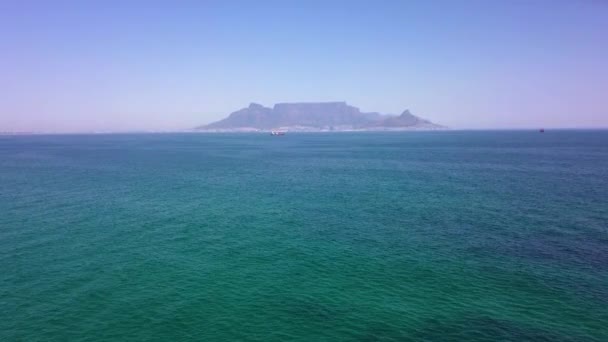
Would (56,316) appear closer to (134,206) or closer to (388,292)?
(388,292)

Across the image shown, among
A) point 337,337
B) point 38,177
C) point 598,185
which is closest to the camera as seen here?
point 337,337

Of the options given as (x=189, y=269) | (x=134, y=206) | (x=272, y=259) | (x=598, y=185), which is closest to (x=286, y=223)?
(x=272, y=259)

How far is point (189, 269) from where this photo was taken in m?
42.2

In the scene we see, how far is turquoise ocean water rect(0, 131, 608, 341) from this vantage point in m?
30.8

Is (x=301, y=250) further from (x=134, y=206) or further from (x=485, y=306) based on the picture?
(x=134, y=206)

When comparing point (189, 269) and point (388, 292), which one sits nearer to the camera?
point (388, 292)

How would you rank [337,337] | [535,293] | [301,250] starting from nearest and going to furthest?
[337,337], [535,293], [301,250]

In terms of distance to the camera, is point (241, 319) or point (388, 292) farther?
point (388, 292)

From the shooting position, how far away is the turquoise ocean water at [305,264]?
30828 mm

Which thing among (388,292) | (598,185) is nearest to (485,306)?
(388,292)

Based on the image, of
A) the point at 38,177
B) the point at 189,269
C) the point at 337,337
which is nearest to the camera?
the point at 337,337

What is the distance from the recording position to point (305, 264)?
43.5 meters

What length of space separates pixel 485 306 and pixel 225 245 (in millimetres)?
32067

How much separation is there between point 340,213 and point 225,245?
23589 mm
